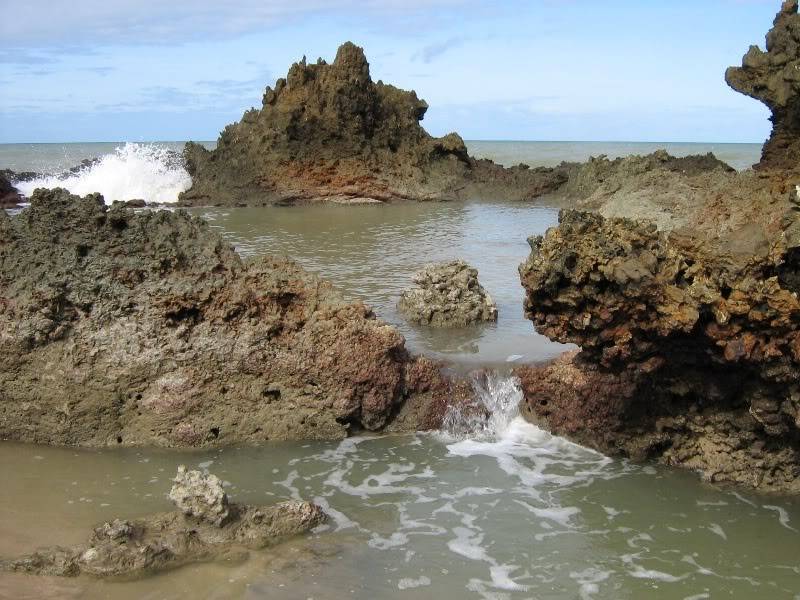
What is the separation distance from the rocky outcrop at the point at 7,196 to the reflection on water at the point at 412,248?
4.96 m

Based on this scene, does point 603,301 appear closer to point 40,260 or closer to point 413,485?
point 413,485

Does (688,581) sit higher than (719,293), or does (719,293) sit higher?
(719,293)

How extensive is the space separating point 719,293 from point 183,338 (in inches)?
132

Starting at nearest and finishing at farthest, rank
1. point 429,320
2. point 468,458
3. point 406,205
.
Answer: point 468,458
point 429,320
point 406,205

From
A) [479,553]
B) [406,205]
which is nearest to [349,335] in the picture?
[479,553]

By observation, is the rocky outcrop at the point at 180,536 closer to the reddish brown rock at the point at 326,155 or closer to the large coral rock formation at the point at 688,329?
the large coral rock formation at the point at 688,329

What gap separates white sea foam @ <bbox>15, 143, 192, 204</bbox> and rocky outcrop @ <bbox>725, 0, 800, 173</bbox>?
16.5m

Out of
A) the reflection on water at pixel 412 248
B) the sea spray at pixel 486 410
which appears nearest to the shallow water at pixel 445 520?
the sea spray at pixel 486 410

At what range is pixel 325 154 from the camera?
2062cm

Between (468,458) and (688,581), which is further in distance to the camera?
(468,458)

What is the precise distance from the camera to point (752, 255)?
4.04 m

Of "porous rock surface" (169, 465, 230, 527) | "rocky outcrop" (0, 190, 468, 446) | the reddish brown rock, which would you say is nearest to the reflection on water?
the reddish brown rock

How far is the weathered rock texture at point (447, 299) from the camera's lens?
25.9 feet

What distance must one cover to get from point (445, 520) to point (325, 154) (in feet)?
55.1
